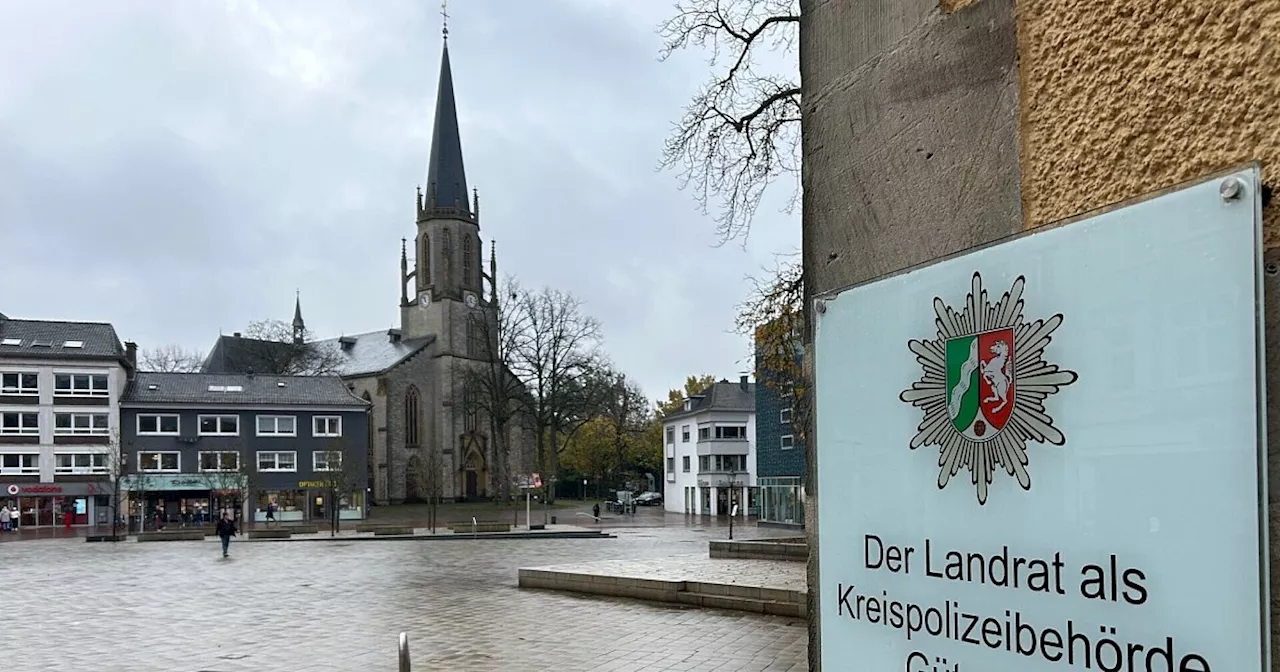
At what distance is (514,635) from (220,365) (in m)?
74.5

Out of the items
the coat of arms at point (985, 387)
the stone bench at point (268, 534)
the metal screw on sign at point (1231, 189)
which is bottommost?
the stone bench at point (268, 534)

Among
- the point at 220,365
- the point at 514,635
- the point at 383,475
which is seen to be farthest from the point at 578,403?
the point at 514,635

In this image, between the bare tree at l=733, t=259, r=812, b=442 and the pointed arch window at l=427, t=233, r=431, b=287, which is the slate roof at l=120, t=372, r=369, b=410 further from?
the bare tree at l=733, t=259, r=812, b=442

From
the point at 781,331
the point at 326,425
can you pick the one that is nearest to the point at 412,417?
the point at 326,425

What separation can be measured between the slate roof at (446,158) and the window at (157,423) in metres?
30.8

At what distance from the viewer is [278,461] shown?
58344mm

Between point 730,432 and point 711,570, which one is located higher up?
point 730,432

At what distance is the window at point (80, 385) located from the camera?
179ft

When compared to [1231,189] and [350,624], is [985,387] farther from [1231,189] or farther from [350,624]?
[350,624]

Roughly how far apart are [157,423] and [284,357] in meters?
24.1

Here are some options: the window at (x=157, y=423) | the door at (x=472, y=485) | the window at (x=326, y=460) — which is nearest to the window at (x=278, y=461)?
the window at (x=326, y=460)

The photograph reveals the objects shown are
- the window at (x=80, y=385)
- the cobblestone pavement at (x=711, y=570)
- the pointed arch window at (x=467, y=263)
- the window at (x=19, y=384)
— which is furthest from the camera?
the pointed arch window at (x=467, y=263)

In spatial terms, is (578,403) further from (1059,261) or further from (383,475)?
(1059,261)

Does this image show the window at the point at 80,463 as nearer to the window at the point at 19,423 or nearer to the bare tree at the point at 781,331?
the window at the point at 19,423
